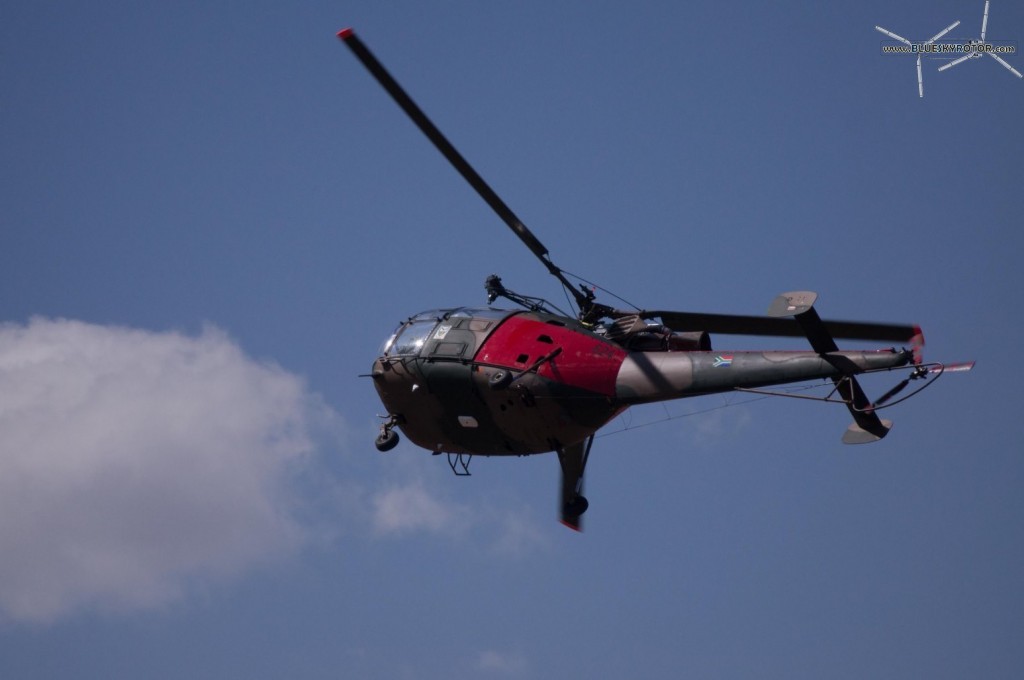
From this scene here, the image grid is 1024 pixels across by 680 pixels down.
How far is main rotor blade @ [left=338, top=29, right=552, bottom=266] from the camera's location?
119 ft

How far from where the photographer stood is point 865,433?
34938mm

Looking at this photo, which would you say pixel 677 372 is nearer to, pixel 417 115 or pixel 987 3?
pixel 417 115

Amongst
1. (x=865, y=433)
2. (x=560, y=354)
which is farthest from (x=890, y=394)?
(x=560, y=354)

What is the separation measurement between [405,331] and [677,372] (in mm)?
7518

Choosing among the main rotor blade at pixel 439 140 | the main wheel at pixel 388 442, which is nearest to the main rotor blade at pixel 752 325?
the main rotor blade at pixel 439 140

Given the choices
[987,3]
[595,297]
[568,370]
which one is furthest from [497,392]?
[987,3]

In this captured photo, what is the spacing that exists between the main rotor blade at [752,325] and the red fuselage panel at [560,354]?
2193mm

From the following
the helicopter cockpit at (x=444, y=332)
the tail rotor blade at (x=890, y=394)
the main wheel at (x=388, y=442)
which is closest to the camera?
the tail rotor blade at (x=890, y=394)

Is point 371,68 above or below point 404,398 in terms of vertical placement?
above

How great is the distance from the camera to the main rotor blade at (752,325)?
37.6m

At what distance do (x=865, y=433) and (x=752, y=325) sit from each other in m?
5.21

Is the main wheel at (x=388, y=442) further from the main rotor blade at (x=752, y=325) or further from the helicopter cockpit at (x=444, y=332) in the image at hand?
the main rotor blade at (x=752, y=325)

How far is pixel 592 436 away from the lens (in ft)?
130

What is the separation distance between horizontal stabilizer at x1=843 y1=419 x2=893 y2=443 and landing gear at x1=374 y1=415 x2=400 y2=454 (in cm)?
1184
